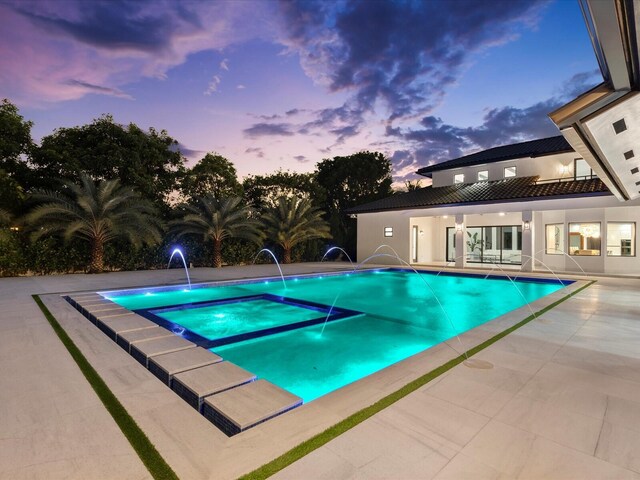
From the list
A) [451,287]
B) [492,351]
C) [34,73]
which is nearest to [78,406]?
[492,351]

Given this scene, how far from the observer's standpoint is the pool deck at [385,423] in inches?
92.7

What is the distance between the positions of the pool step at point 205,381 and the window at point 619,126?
6.15 meters

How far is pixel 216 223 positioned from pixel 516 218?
17689 mm

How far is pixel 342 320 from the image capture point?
325 inches

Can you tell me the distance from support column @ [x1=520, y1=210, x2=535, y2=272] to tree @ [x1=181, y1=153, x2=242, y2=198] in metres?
18.2

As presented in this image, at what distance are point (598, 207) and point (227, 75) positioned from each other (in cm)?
2028

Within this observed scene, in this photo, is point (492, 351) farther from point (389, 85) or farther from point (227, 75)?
point (389, 85)

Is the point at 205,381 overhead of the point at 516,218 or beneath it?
beneath

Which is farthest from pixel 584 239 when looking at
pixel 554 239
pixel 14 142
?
pixel 14 142

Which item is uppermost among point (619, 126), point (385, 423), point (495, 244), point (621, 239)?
point (619, 126)

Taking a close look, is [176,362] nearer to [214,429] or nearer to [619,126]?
[214,429]

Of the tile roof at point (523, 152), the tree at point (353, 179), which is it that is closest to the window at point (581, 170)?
the tile roof at point (523, 152)

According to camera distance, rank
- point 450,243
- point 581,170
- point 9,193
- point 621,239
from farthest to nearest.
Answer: point 450,243
point 581,170
point 621,239
point 9,193

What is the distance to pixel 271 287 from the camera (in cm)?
1349
